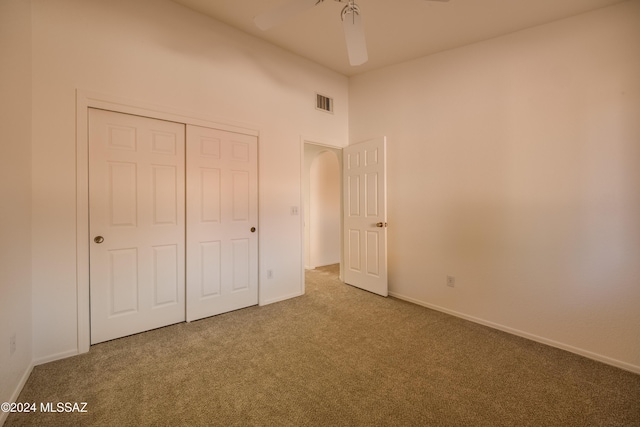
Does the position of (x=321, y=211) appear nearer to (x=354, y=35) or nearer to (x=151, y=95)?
(x=151, y=95)

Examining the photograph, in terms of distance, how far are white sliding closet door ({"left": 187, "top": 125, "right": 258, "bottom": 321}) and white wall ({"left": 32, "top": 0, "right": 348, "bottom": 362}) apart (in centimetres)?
16

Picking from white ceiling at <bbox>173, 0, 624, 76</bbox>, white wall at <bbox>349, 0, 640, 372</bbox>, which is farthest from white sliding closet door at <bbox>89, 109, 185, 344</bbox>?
white wall at <bbox>349, 0, 640, 372</bbox>

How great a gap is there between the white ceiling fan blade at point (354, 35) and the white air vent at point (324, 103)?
1.61 m

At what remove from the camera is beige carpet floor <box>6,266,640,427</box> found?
1492 mm

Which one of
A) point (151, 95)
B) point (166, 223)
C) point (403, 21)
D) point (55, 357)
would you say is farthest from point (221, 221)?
point (403, 21)

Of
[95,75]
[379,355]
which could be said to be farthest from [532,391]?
[95,75]

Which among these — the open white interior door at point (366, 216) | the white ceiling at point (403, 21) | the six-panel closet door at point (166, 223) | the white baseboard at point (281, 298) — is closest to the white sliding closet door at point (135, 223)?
the six-panel closet door at point (166, 223)

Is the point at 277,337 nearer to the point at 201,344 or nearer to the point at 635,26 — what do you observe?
the point at 201,344

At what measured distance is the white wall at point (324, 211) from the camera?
510 cm

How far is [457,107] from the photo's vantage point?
115 inches

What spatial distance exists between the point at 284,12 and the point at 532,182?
253cm

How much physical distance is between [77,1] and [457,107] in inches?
141

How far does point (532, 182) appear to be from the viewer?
2439 mm

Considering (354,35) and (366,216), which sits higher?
(354,35)
